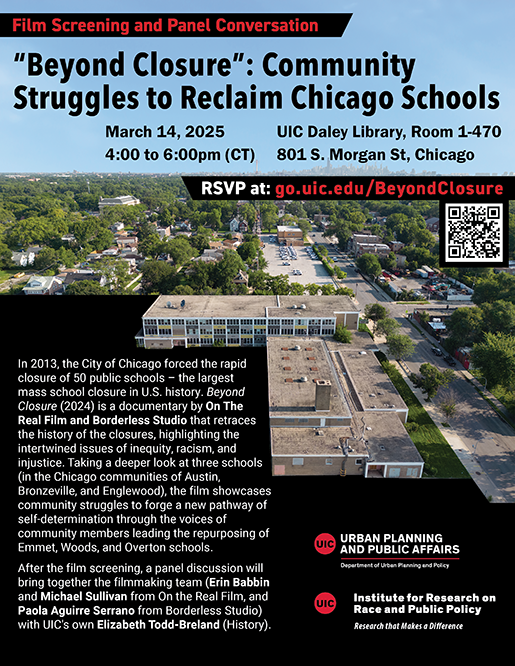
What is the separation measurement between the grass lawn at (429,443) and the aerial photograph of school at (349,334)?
107 millimetres

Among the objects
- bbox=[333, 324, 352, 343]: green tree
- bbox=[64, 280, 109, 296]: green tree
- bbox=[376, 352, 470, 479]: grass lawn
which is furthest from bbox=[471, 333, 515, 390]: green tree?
bbox=[64, 280, 109, 296]: green tree

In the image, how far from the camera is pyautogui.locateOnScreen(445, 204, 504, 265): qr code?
1873 cm

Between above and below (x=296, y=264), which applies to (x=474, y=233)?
below

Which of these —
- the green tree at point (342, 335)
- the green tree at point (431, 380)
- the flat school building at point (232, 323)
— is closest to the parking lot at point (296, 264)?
the flat school building at point (232, 323)

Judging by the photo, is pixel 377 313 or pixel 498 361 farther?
pixel 377 313

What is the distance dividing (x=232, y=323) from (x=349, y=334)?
38.6 ft

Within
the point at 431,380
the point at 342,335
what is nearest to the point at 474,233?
the point at 431,380

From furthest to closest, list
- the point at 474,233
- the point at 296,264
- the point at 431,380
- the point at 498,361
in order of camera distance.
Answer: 1. the point at 296,264
2. the point at 431,380
3. the point at 498,361
4. the point at 474,233

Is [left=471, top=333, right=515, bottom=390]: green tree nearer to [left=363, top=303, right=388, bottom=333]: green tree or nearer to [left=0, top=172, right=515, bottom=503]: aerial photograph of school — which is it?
[left=0, top=172, right=515, bottom=503]: aerial photograph of school

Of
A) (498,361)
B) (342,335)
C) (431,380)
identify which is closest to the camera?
(498,361)

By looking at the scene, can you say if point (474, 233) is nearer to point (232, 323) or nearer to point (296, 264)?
point (232, 323)

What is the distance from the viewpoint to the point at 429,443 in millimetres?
28906

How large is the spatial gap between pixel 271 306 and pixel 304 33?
28.2 m

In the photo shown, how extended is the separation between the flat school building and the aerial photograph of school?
0.39 feet
